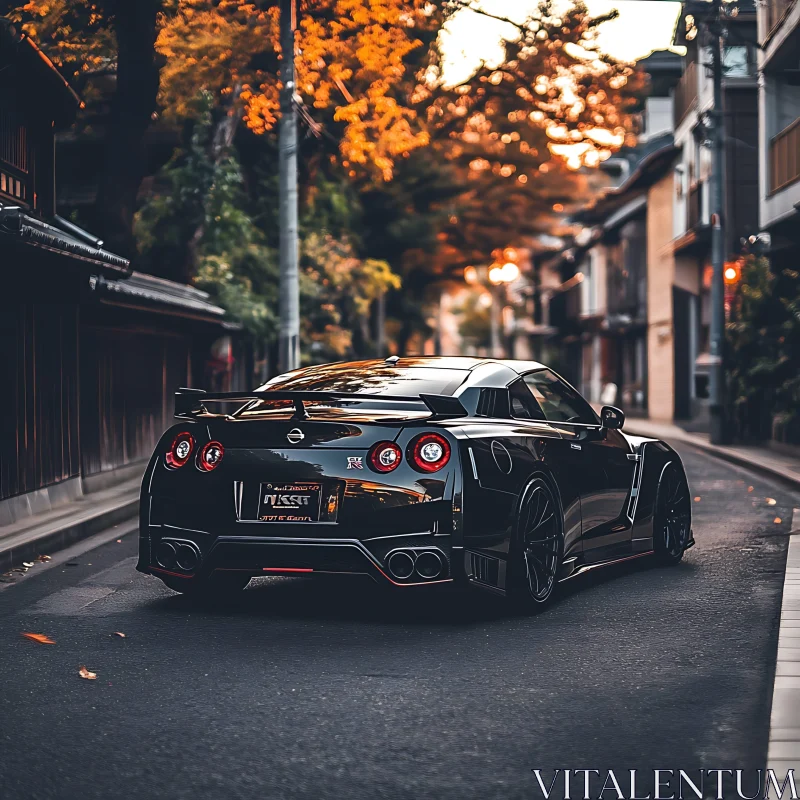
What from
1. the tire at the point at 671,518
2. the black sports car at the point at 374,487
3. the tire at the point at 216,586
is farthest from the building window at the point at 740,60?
the tire at the point at 216,586

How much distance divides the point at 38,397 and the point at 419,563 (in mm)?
6430

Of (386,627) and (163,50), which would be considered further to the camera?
(163,50)

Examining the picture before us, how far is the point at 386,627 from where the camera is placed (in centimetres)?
691

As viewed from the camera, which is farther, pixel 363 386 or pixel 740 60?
pixel 740 60

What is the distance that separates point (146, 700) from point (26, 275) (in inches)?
283

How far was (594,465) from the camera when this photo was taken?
827 cm

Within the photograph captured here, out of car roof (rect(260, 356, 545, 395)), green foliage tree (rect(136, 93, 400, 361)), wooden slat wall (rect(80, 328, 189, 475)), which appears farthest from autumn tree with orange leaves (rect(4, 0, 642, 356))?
car roof (rect(260, 356, 545, 395))

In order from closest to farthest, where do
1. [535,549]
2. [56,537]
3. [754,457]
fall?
[535,549] < [56,537] < [754,457]

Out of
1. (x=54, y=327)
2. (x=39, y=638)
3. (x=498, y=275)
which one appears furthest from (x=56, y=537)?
(x=498, y=275)

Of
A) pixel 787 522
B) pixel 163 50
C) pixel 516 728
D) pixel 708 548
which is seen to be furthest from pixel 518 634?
pixel 163 50

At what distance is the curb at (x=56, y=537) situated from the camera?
9352mm

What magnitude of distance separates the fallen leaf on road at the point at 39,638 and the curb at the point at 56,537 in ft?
7.84

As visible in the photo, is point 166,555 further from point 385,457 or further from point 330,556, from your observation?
point 385,457

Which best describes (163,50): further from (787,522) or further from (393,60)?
(787,522)
